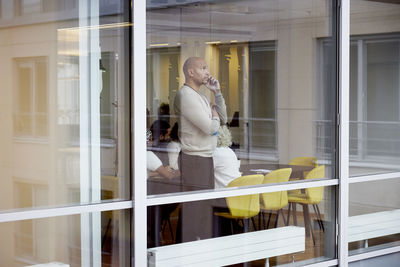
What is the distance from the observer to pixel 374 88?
5.38 m

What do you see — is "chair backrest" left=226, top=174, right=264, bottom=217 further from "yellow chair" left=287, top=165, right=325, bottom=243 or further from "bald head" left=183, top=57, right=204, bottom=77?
"bald head" left=183, top=57, right=204, bottom=77

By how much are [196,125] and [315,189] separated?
1.11 metres

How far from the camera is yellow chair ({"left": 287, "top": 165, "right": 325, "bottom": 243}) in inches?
186

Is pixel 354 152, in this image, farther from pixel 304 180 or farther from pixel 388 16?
pixel 388 16

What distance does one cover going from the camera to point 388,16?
217 inches

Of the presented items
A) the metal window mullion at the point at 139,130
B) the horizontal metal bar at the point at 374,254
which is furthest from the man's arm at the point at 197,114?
the horizontal metal bar at the point at 374,254

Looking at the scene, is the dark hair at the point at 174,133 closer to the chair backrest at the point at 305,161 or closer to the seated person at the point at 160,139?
the seated person at the point at 160,139

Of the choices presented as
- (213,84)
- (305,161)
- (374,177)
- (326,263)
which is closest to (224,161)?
(213,84)

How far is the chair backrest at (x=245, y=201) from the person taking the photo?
4344mm

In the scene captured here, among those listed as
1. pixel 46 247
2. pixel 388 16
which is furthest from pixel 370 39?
pixel 46 247

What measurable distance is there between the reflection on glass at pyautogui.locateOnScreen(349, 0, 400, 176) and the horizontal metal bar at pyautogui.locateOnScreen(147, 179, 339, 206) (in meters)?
0.44

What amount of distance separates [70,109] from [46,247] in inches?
27.6

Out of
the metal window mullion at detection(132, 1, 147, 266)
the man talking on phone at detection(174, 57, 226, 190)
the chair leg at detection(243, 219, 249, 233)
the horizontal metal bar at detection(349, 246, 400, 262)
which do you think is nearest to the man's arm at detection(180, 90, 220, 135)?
the man talking on phone at detection(174, 57, 226, 190)

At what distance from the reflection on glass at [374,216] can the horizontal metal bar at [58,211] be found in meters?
2.12
